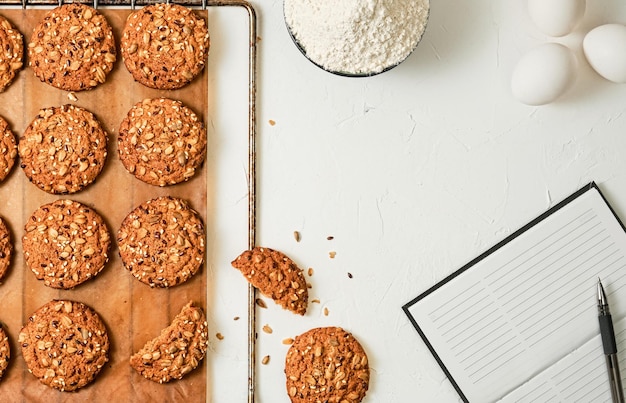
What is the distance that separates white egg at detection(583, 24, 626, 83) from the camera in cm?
128

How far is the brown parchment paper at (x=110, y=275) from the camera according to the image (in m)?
Result: 1.28

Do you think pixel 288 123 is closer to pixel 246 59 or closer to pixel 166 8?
pixel 246 59

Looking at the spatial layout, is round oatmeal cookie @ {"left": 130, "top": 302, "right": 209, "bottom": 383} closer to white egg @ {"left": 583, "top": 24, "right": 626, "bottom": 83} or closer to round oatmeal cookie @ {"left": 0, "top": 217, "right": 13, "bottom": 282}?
round oatmeal cookie @ {"left": 0, "top": 217, "right": 13, "bottom": 282}

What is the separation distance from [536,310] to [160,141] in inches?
31.0

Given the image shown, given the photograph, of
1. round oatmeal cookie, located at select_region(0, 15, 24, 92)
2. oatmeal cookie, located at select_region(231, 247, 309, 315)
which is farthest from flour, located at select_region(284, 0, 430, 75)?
round oatmeal cookie, located at select_region(0, 15, 24, 92)

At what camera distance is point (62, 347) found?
1.25m

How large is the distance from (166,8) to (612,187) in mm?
927

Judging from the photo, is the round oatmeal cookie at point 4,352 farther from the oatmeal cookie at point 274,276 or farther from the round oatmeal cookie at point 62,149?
the oatmeal cookie at point 274,276

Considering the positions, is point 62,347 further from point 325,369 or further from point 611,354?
point 611,354

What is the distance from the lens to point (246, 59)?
1.33m

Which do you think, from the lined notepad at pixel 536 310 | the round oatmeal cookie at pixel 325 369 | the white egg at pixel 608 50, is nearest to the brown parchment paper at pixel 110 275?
the round oatmeal cookie at pixel 325 369

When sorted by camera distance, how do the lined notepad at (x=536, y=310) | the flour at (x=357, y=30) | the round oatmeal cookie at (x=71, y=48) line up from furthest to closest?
the lined notepad at (x=536, y=310)
the round oatmeal cookie at (x=71, y=48)
the flour at (x=357, y=30)

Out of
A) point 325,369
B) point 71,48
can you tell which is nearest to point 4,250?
point 71,48

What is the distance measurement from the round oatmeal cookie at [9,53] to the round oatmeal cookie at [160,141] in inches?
8.4
